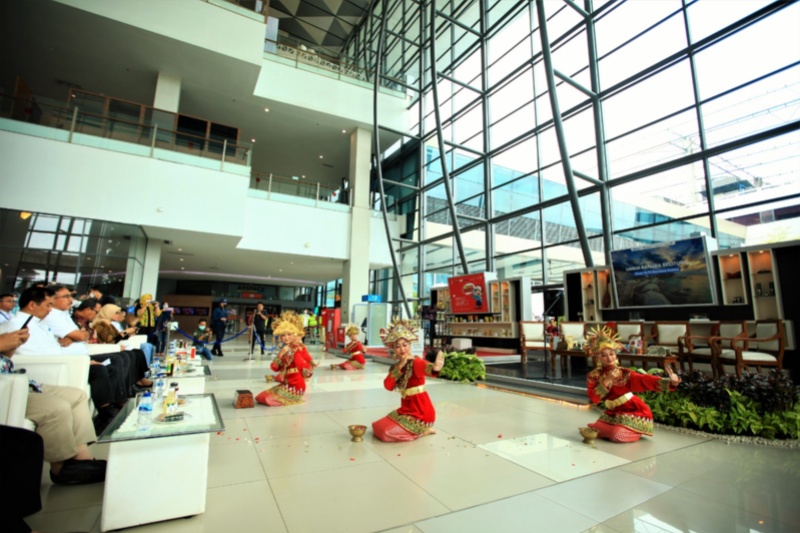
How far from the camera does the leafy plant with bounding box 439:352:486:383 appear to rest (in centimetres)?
732

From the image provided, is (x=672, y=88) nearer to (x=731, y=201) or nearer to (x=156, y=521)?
(x=731, y=201)

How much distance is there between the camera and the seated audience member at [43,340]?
10.3ft

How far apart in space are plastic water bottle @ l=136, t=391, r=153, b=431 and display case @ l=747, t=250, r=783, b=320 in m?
8.92

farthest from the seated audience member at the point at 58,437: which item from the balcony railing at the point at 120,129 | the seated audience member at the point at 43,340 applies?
the balcony railing at the point at 120,129

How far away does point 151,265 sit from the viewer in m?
12.5

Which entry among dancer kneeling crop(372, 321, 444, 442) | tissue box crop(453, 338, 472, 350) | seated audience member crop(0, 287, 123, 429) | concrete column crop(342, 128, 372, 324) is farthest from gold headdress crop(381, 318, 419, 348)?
concrete column crop(342, 128, 372, 324)

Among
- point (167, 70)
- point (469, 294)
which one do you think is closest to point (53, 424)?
point (469, 294)

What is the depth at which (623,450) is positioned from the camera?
135 inches

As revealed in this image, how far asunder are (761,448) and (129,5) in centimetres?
1605

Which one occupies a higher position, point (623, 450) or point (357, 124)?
point (357, 124)

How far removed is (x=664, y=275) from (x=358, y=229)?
36.9 feet

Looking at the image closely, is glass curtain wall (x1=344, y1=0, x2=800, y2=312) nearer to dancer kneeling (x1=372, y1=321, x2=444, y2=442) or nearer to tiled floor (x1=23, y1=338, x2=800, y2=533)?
tiled floor (x1=23, y1=338, x2=800, y2=533)

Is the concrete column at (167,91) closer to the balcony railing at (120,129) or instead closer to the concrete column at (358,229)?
the balcony railing at (120,129)

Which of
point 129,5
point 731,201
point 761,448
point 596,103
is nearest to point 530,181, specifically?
point 596,103
